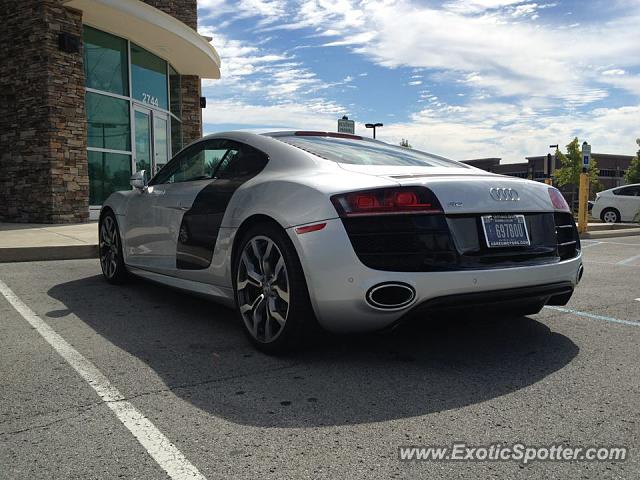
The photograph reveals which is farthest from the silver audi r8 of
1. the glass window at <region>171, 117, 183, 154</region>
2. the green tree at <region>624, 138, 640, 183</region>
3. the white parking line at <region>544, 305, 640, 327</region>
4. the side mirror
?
the green tree at <region>624, 138, 640, 183</region>

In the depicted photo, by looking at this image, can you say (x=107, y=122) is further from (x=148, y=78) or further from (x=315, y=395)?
(x=315, y=395)

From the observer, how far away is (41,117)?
11617mm

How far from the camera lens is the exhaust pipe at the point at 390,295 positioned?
2945 millimetres

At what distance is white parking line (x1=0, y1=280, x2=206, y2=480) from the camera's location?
207cm

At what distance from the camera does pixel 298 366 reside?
321cm

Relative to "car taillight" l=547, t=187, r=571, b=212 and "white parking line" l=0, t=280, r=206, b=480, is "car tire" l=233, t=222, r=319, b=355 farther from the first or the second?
"car taillight" l=547, t=187, r=571, b=212

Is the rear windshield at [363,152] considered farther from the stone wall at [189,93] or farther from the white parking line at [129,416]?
the stone wall at [189,93]

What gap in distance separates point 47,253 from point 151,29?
303 inches

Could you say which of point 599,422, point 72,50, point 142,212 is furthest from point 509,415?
point 72,50

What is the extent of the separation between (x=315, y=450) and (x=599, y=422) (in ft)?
3.96

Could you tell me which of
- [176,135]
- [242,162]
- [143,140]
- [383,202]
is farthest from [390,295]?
[176,135]

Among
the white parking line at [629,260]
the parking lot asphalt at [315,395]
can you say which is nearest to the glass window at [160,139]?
the white parking line at [629,260]

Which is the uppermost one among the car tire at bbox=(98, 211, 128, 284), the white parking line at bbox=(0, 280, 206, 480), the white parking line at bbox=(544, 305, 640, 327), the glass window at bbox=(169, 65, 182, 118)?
the glass window at bbox=(169, 65, 182, 118)

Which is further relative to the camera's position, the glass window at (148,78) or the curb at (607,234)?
the glass window at (148,78)
